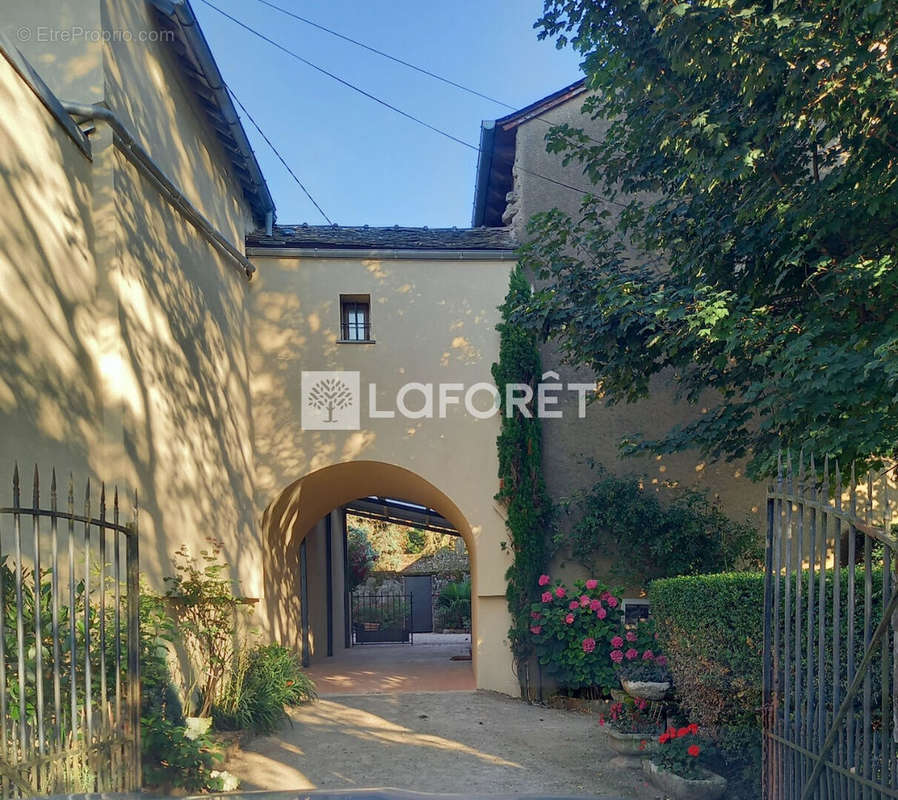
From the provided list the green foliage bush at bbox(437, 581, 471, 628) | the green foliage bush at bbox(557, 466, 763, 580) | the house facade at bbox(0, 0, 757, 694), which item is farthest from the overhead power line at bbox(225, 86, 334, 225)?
the green foliage bush at bbox(437, 581, 471, 628)

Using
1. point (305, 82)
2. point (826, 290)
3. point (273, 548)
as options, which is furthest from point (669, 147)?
point (305, 82)

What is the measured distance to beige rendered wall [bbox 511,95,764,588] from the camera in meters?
10.2

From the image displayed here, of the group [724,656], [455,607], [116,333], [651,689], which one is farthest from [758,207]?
[455,607]

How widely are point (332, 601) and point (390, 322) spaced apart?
874 centimetres

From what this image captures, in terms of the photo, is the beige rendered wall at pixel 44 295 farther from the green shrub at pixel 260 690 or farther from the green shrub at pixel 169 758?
the green shrub at pixel 260 690

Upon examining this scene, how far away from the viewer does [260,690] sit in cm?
807

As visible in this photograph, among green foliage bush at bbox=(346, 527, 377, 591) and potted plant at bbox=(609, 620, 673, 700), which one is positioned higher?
potted plant at bbox=(609, 620, 673, 700)

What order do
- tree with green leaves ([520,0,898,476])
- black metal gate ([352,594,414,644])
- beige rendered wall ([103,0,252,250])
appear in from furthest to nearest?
black metal gate ([352,594,414,644]) < beige rendered wall ([103,0,252,250]) < tree with green leaves ([520,0,898,476])

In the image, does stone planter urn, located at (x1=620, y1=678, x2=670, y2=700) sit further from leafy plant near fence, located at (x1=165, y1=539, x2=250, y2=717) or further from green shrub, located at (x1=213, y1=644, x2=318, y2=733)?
leafy plant near fence, located at (x1=165, y1=539, x2=250, y2=717)

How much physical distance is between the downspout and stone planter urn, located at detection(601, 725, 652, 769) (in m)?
6.81

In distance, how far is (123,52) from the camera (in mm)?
6848

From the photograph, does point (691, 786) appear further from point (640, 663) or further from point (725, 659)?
point (640, 663)

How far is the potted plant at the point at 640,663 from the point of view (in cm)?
720

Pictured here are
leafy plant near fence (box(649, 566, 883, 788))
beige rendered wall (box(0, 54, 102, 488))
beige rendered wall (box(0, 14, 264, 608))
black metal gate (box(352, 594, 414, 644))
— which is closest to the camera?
beige rendered wall (box(0, 54, 102, 488))
